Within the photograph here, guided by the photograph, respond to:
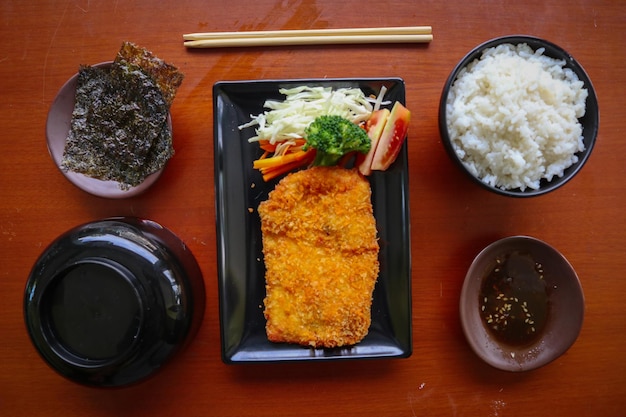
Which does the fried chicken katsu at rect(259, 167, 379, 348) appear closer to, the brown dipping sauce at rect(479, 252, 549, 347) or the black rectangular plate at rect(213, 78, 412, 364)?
the black rectangular plate at rect(213, 78, 412, 364)

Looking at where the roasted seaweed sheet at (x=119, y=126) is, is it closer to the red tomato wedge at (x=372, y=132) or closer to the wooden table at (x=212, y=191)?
the wooden table at (x=212, y=191)

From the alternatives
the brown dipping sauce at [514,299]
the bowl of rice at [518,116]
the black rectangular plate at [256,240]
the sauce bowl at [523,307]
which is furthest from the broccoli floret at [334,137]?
the brown dipping sauce at [514,299]

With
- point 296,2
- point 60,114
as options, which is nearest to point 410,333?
point 296,2

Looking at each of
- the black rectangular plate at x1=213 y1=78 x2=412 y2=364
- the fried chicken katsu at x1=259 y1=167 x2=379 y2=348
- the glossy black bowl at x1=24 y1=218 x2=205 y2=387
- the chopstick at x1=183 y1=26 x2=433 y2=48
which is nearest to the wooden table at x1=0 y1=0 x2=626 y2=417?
the chopstick at x1=183 y1=26 x2=433 y2=48

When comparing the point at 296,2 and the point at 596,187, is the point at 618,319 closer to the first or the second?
the point at 596,187

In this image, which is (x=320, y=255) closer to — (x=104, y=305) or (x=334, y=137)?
(x=334, y=137)

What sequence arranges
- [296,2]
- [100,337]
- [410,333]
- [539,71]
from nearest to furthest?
[100,337]
[539,71]
[410,333]
[296,2]
